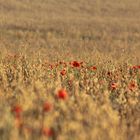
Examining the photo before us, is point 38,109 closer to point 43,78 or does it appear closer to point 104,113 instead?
point 104,113

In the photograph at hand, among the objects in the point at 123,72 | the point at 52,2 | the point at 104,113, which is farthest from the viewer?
the point at 52,2

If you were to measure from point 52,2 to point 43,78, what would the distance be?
2282 cm

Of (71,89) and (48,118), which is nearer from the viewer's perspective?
(48,118)

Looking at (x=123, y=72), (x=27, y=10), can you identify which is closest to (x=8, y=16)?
(x=27, y=10)

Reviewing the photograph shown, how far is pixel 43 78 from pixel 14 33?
41.9ft

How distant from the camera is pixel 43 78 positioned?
5.93m

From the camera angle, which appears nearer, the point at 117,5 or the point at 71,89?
the point at 71,89

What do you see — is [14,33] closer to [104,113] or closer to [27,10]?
[27,10]

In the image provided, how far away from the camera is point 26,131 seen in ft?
10.1

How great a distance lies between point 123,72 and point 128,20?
17.2 metres

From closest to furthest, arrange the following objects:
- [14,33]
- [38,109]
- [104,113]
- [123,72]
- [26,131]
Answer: [26,131], [38,109], [104,113], [123,72], [14,33]

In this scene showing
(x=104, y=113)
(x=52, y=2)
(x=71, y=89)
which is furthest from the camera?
(x=52, y=2)

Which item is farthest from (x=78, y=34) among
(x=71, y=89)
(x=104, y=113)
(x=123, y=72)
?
(x=104, y=113)

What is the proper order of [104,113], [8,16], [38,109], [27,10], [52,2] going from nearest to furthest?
[38,109], [104,113], [8,16], [27,10], [52,2]
